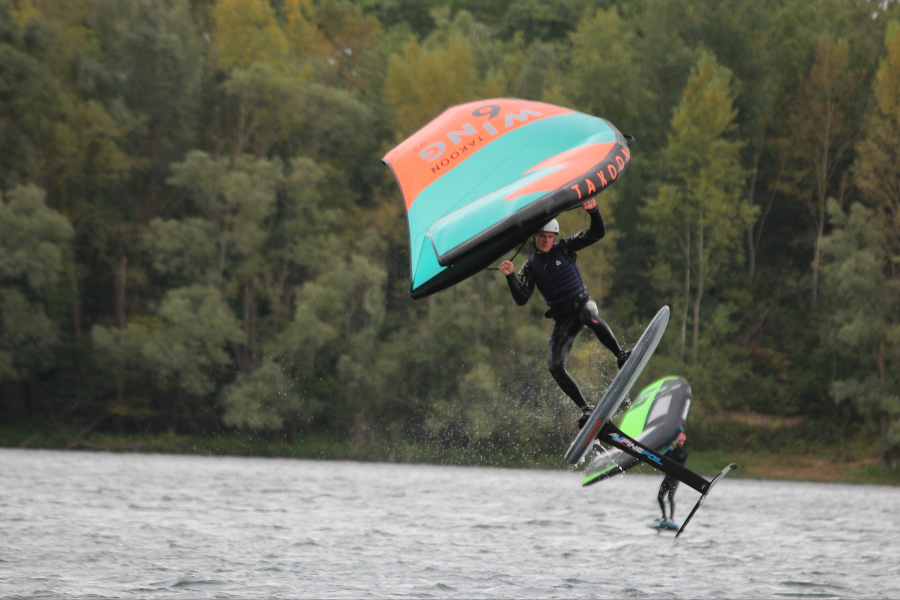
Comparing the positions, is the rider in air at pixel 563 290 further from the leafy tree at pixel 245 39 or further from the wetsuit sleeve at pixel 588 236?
the leafy tree at pixel 245 39

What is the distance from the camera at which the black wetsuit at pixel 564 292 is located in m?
11.1

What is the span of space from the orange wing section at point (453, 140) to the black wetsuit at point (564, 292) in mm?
1987

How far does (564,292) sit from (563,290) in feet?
0.10

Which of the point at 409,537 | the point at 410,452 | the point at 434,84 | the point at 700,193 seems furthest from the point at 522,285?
the point at 434,84

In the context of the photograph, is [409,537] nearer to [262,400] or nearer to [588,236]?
[588,236]

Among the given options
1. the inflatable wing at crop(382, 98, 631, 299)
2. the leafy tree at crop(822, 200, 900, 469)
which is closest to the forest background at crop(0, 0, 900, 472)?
the leafy tree at crop(822, 200, 900, 469)

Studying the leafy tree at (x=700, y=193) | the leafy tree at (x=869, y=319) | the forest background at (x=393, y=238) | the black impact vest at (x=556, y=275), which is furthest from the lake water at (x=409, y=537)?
the leafy tree at (x=700, y=193)

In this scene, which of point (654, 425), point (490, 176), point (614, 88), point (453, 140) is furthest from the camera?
point (614, 88)

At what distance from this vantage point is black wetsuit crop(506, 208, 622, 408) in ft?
36.4

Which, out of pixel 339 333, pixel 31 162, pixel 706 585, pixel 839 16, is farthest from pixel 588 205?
pixel 839 16

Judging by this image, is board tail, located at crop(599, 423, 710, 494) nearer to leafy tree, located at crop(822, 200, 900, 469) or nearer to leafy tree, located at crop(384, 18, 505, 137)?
leafy tree, located at crop(822, 200, 900, 469)

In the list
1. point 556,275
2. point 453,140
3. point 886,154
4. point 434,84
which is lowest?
point 556,275

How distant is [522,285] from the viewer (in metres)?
11.1

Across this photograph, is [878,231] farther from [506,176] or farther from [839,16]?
[506,176]
